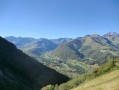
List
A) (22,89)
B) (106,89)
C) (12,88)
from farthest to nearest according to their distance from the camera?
(22,89), (12,88), (106,89)

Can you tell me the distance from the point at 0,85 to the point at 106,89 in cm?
9375

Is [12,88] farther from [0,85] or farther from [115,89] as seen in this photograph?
[115,89]

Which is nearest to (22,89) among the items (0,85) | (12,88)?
(12,88)

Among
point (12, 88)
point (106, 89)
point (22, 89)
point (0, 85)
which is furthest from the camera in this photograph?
point (22, 89)

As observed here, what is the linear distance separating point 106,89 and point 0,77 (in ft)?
369

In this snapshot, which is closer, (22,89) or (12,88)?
(12,88)

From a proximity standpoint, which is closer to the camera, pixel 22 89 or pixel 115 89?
pixel 115 89

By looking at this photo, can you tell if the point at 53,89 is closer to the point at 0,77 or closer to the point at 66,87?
the point at 66,87

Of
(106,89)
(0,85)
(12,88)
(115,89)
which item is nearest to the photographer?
(115,89)

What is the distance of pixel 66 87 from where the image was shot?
188 meters

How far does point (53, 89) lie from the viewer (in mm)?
180250

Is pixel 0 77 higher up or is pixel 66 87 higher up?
pixel 0 77

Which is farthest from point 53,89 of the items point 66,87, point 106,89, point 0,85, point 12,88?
point 106,89

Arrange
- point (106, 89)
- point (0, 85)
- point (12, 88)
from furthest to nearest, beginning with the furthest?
point (12, 88)
point (0, 85)
point (106, 89)
